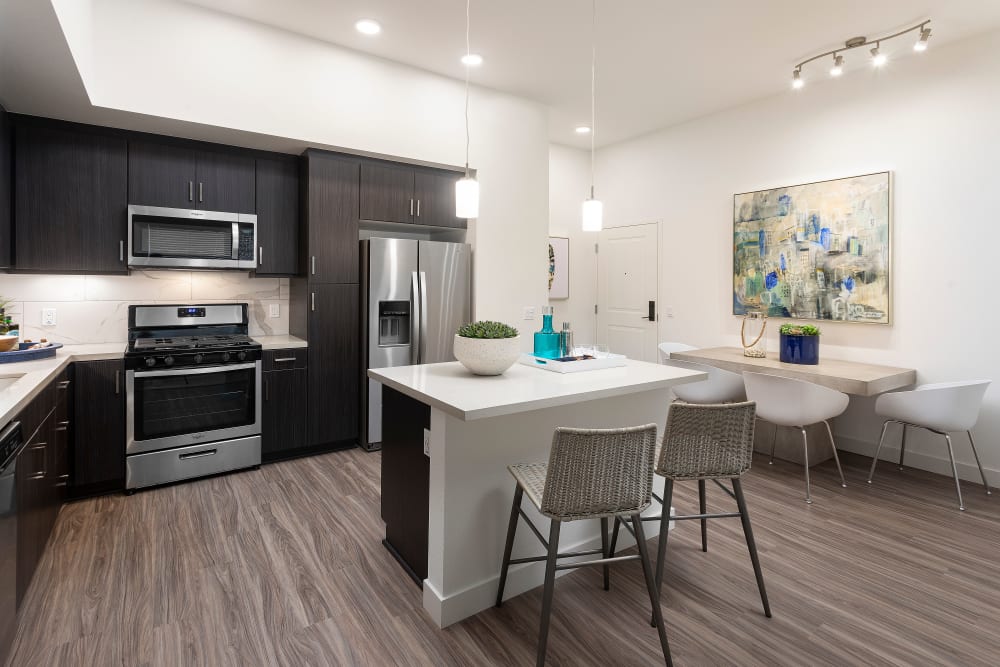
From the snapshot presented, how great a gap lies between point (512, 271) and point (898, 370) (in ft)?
10.0

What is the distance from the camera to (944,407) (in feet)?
10.7

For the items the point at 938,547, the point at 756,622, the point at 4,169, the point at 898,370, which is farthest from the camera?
the point at 898,370

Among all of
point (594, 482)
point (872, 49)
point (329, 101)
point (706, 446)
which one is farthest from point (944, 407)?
point (329, 101)

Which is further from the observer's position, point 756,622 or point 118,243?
point 118,243

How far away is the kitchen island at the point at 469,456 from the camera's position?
6.77 feet

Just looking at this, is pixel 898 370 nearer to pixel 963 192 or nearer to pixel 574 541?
pixel 963 192

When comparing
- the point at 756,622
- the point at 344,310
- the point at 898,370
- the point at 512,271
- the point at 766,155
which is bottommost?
the point at 756,622

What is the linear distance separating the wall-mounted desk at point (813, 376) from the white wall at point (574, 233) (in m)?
1.87

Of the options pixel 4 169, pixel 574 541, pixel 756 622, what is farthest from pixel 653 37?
pixel 4 169

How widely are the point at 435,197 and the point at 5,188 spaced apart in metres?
2.75

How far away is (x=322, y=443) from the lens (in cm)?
409

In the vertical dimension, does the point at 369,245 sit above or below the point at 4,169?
below

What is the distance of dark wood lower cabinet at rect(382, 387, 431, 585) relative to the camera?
2283mm

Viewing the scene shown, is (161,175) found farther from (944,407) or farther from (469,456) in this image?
(944,407)
